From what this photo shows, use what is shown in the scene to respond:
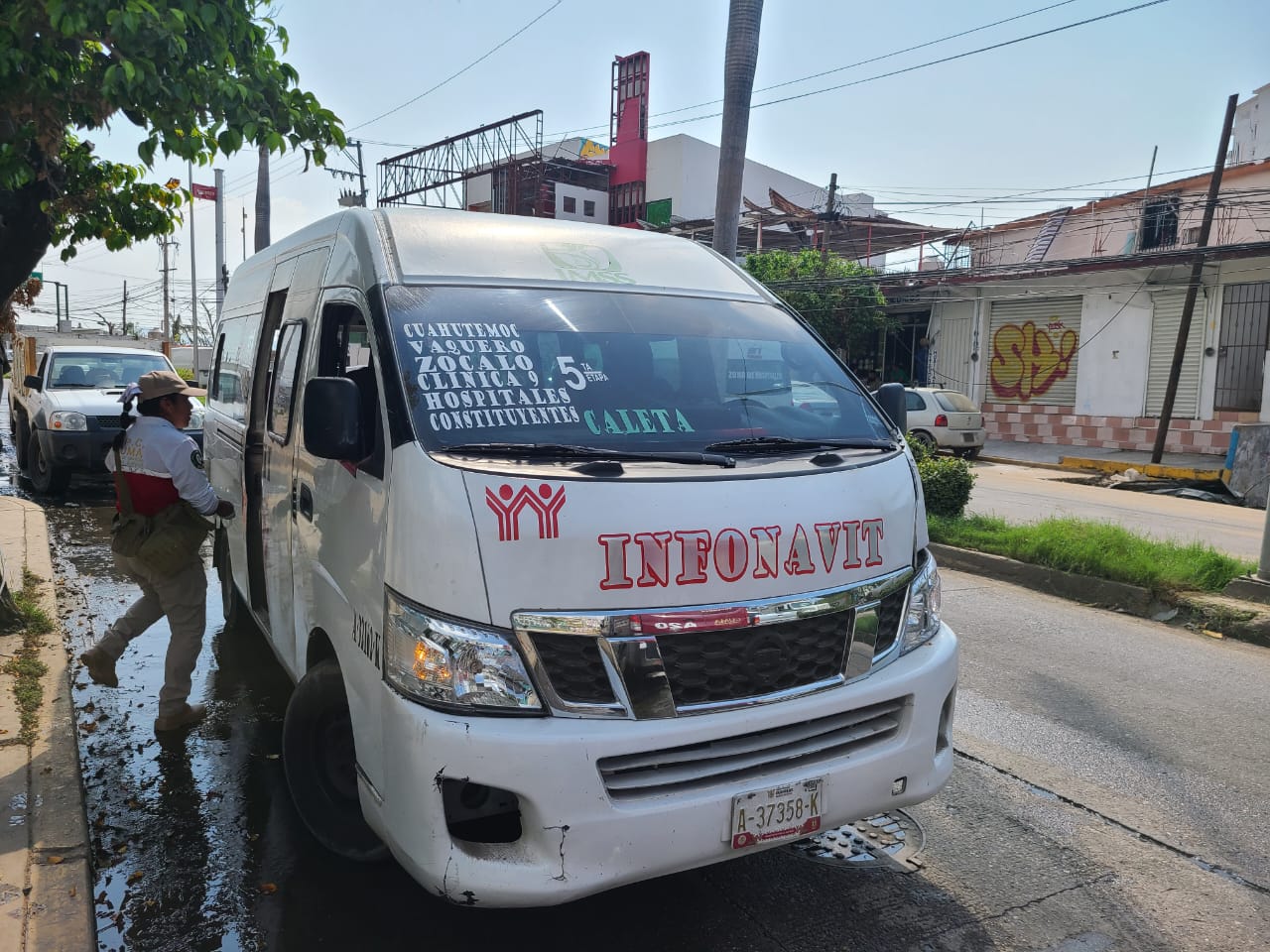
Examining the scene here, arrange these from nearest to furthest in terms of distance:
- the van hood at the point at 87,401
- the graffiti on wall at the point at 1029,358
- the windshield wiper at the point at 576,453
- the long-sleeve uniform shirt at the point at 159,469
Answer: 1. the windshield wiper at the point at 576,453
2. the long-sleeve uniform shirt at the point at 159,469
3. the van hood at the point at 87,401
4. the graffiti on wall at the point at 1029,358

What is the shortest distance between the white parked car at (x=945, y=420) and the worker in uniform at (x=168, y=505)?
17535 millimetres

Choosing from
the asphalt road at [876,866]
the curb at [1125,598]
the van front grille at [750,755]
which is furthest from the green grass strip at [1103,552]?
the van front grille at [750,755]

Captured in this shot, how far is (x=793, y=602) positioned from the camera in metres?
2.62

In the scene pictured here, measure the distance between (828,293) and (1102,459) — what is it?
8609 mm

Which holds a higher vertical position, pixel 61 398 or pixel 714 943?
pixel 61 398

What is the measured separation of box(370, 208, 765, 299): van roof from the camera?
10.9ft

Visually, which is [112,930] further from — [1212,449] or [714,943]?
[1212,449]

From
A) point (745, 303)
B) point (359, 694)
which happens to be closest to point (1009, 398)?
point (745, 303)

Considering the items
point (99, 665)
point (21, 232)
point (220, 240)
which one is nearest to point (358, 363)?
point (99, 665)

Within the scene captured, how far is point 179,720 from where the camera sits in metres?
4.48

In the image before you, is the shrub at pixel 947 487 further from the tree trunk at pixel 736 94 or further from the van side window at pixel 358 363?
the van side window at pixel 358 363

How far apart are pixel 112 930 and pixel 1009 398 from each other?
81.8 feet

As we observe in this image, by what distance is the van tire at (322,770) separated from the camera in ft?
10.5

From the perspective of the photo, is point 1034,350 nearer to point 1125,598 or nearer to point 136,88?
point 1125,598
